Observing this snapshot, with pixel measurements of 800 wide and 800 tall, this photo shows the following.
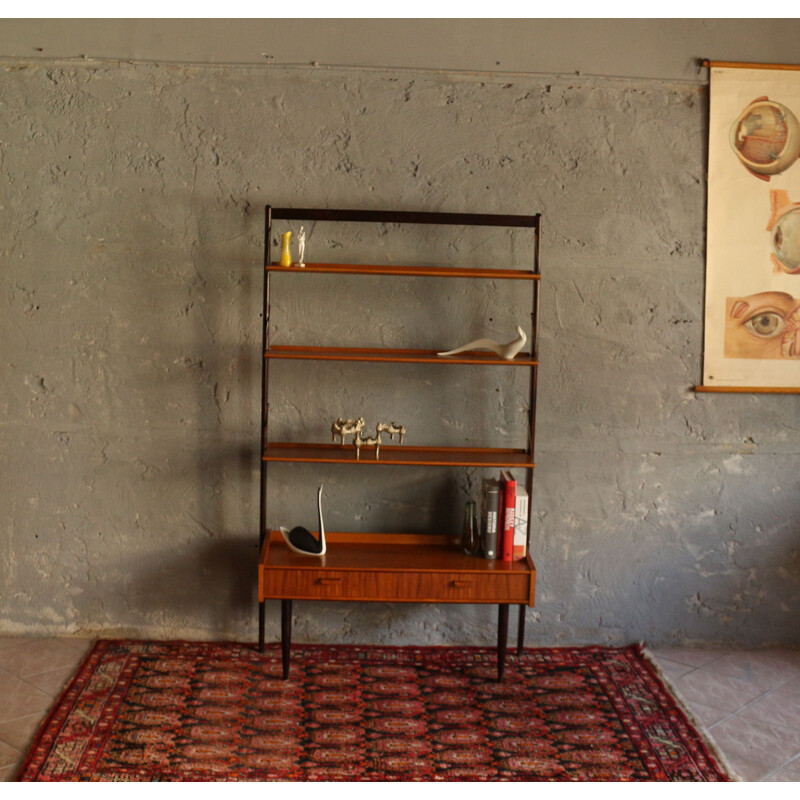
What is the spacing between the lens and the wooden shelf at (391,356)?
3.67 meters

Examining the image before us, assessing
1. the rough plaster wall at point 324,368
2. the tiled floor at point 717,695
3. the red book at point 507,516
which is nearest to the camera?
the tiled floor at point 717,695

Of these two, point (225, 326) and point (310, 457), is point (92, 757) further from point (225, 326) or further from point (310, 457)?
point (225, 326)

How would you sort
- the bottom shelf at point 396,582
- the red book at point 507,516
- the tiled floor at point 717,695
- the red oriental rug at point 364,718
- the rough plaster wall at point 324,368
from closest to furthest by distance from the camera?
the red oriental rug at point 364,718, the tiled floor at point 717,695, the bottom shelf at point 396,582, the red book at point 507,516, the rough plaster wall at point 324,368

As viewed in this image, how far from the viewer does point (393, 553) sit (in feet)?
12.7

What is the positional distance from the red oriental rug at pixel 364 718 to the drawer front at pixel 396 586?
16.6 inches

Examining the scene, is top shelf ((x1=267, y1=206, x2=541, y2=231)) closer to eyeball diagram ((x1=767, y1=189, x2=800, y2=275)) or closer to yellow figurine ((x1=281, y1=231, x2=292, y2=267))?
yellow figurine ((x1=281, y1=231, x2=292, y2=267))

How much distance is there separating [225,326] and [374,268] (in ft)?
2.69

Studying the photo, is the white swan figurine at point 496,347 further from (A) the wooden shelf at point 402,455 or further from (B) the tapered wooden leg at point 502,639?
(B) the tapered wooden leg at point 502,639

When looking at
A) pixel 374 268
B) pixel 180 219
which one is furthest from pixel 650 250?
pixel 180 219

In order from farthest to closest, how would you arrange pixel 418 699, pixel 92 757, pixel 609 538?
pixel 609 538
pixel 418 699
pixel 92 757

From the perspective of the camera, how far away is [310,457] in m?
3.76

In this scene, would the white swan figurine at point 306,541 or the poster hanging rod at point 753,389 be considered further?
the poster hanging rod at point 753,389

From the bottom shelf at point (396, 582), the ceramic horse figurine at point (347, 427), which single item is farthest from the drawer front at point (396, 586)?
the ceramic horse figurine at point (347, 427)

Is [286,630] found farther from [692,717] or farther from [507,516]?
[692,717]
